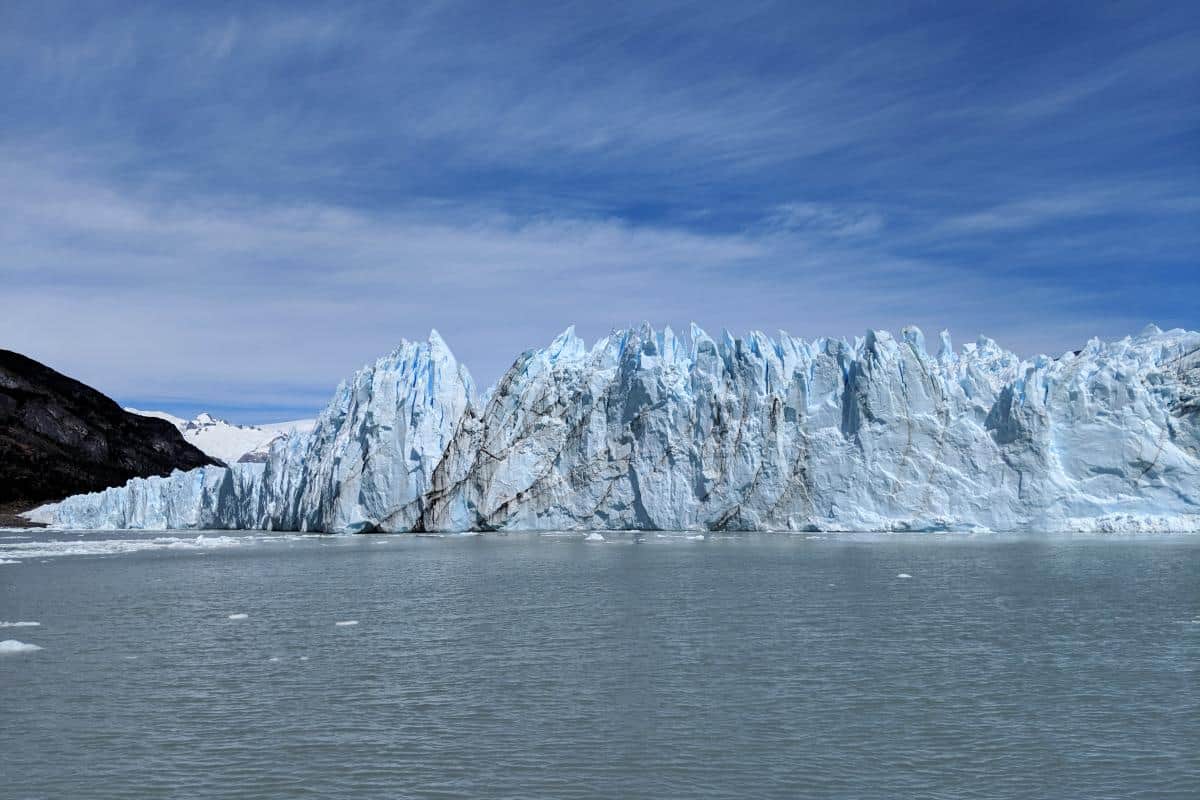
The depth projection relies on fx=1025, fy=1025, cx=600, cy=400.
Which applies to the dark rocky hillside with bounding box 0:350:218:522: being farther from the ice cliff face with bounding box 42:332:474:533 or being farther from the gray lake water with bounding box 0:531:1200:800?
the gray lake water with bounding box 0:531:1200:800

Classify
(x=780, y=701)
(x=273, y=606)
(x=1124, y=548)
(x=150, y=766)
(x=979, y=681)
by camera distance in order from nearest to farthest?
(x=150, y=766) < (x=780, y=701) < (x=979, y=681) < (x=273, y=606) < (x=1124, y=548)

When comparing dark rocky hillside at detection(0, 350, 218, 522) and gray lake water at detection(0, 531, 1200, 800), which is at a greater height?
dark rocky hillside at detection(0, 350, 218, 522)

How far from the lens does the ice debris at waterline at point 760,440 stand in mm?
32375

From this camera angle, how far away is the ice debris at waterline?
3238 cm

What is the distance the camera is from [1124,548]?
2608 centimetres

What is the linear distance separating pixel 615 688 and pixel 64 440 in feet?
322

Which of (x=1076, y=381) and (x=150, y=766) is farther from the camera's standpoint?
(x=1076, y=381)

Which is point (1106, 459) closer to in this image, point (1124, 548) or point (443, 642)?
point (1124, 548)

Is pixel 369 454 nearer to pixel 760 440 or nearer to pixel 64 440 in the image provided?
pixel 760 440

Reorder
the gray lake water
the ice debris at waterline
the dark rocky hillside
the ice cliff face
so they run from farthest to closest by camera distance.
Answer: the dark rocky hillside → the ice cliff face → the ice debris at waterline → the gray lake water

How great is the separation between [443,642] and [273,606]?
4.92 metres

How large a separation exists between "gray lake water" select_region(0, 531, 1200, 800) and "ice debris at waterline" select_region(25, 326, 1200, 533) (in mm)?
13958

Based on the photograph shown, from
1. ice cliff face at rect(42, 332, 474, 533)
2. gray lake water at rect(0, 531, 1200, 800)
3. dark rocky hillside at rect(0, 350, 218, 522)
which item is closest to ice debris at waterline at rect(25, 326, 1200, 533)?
ice cliff face at rect(42, 332, 474, 533)

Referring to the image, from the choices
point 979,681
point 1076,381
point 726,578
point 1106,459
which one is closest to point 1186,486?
point 1106,459
